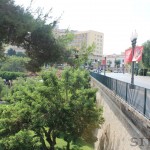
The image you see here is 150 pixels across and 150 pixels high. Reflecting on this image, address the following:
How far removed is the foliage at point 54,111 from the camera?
16.3 meters

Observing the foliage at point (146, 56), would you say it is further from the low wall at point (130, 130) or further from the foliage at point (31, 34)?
the foliage at point (31, 34)

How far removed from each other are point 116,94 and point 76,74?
317 cm

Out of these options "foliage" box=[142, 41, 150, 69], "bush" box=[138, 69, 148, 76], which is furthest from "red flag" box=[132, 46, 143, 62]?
"bush" box=[138, 69, 148, 76]

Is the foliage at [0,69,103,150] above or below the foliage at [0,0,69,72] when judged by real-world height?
below

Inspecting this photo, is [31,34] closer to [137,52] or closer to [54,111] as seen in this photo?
[137,52]

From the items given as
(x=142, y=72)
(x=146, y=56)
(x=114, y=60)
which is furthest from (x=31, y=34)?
(x=114, y=60)

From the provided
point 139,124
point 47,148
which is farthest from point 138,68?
point 139,124

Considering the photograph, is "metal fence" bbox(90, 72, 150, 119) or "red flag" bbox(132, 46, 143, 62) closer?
"metal fence" bbox(90, 72, 150, 119)

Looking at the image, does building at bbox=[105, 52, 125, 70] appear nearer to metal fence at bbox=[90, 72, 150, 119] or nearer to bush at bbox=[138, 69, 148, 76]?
bush at bbox=[138, 69, 148, 76]

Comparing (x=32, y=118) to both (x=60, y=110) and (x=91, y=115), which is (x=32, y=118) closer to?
(x=60, y=110)

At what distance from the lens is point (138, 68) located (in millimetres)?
73812

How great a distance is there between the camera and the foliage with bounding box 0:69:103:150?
53.6 ft

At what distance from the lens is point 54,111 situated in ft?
53.5

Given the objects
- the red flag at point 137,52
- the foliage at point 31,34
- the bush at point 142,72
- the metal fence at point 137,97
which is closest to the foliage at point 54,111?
the red flag at point 137,52
